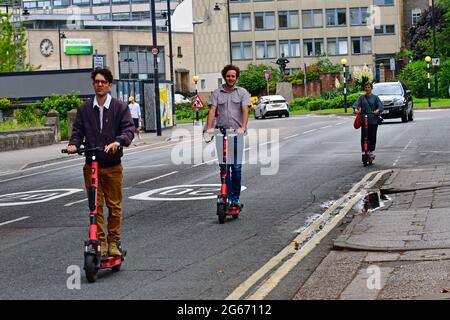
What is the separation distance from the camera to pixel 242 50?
116 m

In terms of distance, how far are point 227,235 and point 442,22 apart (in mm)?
83162

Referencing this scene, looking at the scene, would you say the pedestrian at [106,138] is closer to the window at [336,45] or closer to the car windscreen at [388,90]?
the car windscreen at [388,90]

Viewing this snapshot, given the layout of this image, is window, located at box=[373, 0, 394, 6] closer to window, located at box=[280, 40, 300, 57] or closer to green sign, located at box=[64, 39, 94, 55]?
window, located at box=[280, 40, 300, 57]

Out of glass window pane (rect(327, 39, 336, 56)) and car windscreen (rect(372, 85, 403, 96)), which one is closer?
car windscreen (rect(372, 85, 403, 96))

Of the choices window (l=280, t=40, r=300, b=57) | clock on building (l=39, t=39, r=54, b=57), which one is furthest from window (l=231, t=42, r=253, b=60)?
clock on building (l=39, t=39, r=54, b=57)

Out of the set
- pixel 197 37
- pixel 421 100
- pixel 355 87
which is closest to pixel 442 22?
pixel 355 87

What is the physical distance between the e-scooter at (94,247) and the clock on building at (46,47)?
326ft

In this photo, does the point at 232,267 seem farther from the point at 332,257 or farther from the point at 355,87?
the point at 355,87

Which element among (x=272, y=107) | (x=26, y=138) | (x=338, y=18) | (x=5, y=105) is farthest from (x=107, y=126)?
(x=338, y=18)

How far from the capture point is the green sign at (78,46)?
107m

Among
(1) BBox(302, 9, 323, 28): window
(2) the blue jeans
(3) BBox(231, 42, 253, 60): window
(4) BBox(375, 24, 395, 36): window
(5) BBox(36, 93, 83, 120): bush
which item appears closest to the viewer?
(2) the blue jeans

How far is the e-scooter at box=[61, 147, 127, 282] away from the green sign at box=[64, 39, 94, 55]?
98143 mm

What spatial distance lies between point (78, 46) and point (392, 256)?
100 metres

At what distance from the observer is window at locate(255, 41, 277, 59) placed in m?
116
